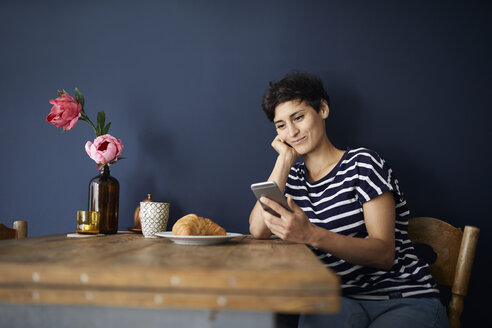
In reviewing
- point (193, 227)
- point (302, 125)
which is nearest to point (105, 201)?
point (193, 227)

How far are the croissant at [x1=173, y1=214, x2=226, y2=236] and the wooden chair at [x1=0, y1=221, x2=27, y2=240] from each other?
661 mm

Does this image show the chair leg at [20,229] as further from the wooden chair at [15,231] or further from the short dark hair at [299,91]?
the short dark hair at [299,91]

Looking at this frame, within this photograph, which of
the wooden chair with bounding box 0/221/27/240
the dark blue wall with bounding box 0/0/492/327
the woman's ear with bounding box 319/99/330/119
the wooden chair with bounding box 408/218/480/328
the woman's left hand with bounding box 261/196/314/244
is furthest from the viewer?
the dark blue wall with bounding box 0/0/492/327

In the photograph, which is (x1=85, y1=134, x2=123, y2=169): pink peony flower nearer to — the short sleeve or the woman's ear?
the woman's ear

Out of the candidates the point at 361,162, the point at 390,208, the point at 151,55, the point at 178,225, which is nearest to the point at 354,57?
the point at 361,162

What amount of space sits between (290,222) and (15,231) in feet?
3.47

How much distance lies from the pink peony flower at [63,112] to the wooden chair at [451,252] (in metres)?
1.39

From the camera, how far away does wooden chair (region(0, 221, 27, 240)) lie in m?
1.30

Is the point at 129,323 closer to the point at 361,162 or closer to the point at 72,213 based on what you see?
the point at 361,162

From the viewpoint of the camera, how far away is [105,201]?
1456mm

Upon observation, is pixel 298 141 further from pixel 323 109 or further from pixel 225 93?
pixel 225 93

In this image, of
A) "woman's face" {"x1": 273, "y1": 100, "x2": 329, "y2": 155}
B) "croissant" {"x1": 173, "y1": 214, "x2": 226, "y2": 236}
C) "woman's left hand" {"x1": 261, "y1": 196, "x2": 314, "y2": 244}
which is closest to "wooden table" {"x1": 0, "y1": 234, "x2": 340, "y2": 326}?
"woman's left hand" {"x1": 261, "y1": 196, "x2": 314, "y2": 244}

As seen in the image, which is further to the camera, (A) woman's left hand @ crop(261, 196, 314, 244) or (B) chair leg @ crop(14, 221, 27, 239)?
(B) chair leg @ crop(14, 221, 27, 239)

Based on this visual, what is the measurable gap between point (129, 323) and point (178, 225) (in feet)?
1.67
